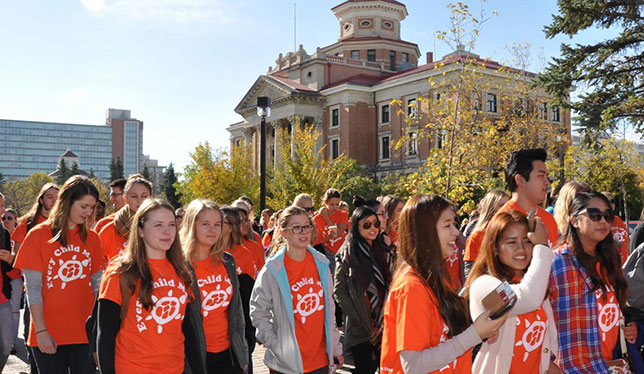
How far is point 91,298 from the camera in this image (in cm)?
518

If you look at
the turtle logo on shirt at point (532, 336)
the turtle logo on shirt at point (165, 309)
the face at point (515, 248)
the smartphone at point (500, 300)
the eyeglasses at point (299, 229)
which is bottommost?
the turtle logo on shirt at point (532, 336)

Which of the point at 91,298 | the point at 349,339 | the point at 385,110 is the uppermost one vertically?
the point at 385,110

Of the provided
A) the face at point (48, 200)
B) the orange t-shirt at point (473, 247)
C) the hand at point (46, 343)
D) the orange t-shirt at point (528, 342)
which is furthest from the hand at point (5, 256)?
the orange t-shirt at point (528, 342)

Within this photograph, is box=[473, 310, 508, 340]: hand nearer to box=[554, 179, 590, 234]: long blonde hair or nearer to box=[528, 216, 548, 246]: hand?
box=[528, 216, 548, 246]: hand

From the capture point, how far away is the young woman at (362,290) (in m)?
5.84

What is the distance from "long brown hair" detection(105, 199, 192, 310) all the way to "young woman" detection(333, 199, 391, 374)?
2.14m

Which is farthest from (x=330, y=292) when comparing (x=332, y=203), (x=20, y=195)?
(x=20, y=195)

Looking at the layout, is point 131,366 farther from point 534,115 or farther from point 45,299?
point 534,115

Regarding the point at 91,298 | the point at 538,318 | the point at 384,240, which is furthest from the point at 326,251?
the point at 538,318

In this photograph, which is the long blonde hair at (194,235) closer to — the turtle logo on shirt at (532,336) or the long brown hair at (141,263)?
the long brown hair at (141,263)

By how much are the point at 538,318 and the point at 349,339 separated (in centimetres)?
256

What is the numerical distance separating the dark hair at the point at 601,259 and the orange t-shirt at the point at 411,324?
4.79 feet

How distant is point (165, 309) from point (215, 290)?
92cm

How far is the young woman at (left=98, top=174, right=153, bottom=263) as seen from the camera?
5.80 m
